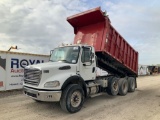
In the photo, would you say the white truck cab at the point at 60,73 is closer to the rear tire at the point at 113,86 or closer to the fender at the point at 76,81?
the fender at the point at 76,81

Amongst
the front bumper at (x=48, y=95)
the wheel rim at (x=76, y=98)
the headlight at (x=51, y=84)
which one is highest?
the headlight at (x=51, y=84)

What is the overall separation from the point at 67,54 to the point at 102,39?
229 centimetres

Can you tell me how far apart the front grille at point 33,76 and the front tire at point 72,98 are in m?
1.06

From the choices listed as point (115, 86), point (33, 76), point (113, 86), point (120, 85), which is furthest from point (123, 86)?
point (33, 76)

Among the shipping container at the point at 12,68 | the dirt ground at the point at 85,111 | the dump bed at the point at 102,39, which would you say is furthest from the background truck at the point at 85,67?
the shipping container at the point at 12,68

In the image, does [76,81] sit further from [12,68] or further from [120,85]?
[12,68]

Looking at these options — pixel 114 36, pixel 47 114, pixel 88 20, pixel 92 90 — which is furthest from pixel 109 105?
pixel 88 20

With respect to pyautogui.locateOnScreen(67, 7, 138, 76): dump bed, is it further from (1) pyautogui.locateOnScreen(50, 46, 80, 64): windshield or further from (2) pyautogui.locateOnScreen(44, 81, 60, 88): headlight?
(2) pyautogui.locateOnScreen(44, 81, 60, 88): headlight

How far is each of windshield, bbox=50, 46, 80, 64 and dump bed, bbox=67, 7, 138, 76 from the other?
1.74 metres

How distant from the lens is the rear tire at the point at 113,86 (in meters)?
9.55

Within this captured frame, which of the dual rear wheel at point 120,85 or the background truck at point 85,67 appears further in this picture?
the dual rear wheel at point 120,85

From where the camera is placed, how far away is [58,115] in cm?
660

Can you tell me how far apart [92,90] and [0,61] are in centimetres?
556

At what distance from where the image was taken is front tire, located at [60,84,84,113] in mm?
6598
